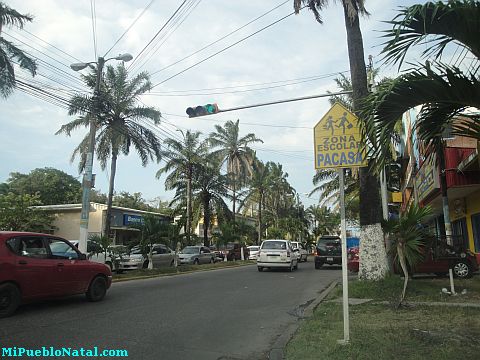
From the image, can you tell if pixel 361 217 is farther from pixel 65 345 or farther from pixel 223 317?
pixel 65 345

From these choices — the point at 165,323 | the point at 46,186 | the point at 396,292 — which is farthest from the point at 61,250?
the point at 46,186

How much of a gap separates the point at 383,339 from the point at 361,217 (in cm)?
571

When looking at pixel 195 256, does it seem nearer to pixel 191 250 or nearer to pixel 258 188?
pixel 191 250

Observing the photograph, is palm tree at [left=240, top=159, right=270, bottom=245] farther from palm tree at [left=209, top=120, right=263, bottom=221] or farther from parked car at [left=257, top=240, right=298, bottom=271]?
parked car at [left=257, top=240, right=298, bottom=271]

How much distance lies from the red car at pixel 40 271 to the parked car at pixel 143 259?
10110 millimetres

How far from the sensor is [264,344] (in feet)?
22.5

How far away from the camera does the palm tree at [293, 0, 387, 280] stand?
11336 mm

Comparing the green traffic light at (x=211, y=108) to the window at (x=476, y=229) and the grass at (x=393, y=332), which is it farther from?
the window at (x=476, y=229)

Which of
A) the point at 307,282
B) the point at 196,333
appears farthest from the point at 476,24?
the point at 307,282

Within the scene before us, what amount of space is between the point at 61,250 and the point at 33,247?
0.84 m

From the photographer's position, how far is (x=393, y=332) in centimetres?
661

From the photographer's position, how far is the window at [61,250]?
9438 mm

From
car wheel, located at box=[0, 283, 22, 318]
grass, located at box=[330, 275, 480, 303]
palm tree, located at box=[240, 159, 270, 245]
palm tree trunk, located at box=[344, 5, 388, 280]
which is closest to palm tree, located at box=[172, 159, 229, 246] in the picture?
palm tree, located at box=[240, 159, 270, 245]

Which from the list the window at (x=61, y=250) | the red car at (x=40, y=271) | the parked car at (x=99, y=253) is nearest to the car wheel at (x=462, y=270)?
the red car at (x=40, y=271)
